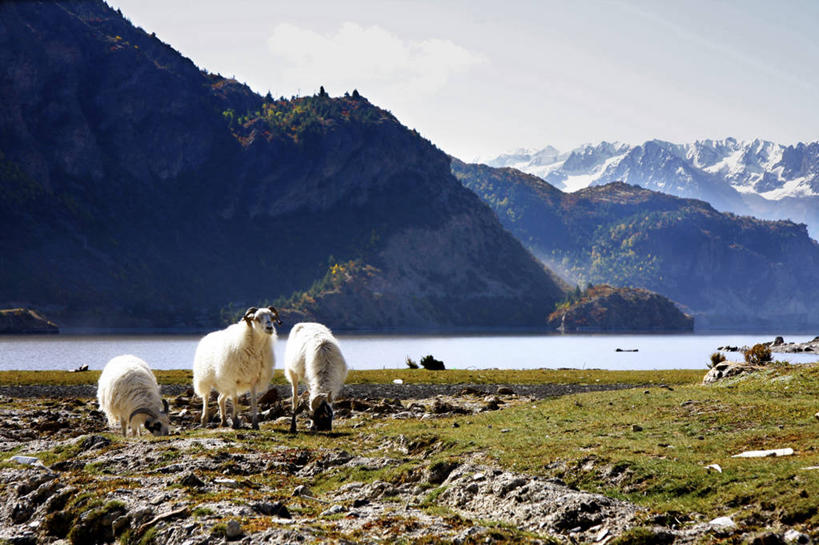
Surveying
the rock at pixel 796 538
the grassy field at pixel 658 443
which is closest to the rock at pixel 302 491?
the grassy field at pixel 658 443

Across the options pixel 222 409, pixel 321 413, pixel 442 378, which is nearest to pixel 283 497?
pixel 321 413

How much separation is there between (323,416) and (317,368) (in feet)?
5.84

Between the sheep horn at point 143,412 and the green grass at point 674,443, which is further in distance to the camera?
the sheep horn at point 143,412

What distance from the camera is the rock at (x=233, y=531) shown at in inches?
453

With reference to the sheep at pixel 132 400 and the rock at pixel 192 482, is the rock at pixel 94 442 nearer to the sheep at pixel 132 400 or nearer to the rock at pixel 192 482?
the sheep at pixel 132 400

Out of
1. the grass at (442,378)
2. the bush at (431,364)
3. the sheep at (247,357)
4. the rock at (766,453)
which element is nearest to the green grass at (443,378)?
the grass at (442,378)

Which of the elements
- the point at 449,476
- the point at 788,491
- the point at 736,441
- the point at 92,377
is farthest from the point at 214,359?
the point at 92,377

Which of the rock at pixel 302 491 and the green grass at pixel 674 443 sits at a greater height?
the green grass at pixel 674 443

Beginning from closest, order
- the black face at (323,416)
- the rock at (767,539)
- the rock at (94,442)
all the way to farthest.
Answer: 1. the rock at (767,539)
2. the rock at (94,442)
3. the black face at (323,416)

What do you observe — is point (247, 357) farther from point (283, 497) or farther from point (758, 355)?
point (758, 355)

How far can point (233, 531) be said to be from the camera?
11547 mm

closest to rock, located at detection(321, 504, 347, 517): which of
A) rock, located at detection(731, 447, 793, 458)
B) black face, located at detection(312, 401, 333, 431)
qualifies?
rock, located at detection(731, 447, 793, 458)

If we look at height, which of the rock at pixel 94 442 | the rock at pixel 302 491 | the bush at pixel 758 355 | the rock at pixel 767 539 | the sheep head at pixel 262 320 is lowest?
the rock at pixel 302 491

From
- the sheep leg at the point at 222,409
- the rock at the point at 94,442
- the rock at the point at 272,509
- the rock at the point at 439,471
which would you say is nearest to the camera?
the rock at the point at 272,509
